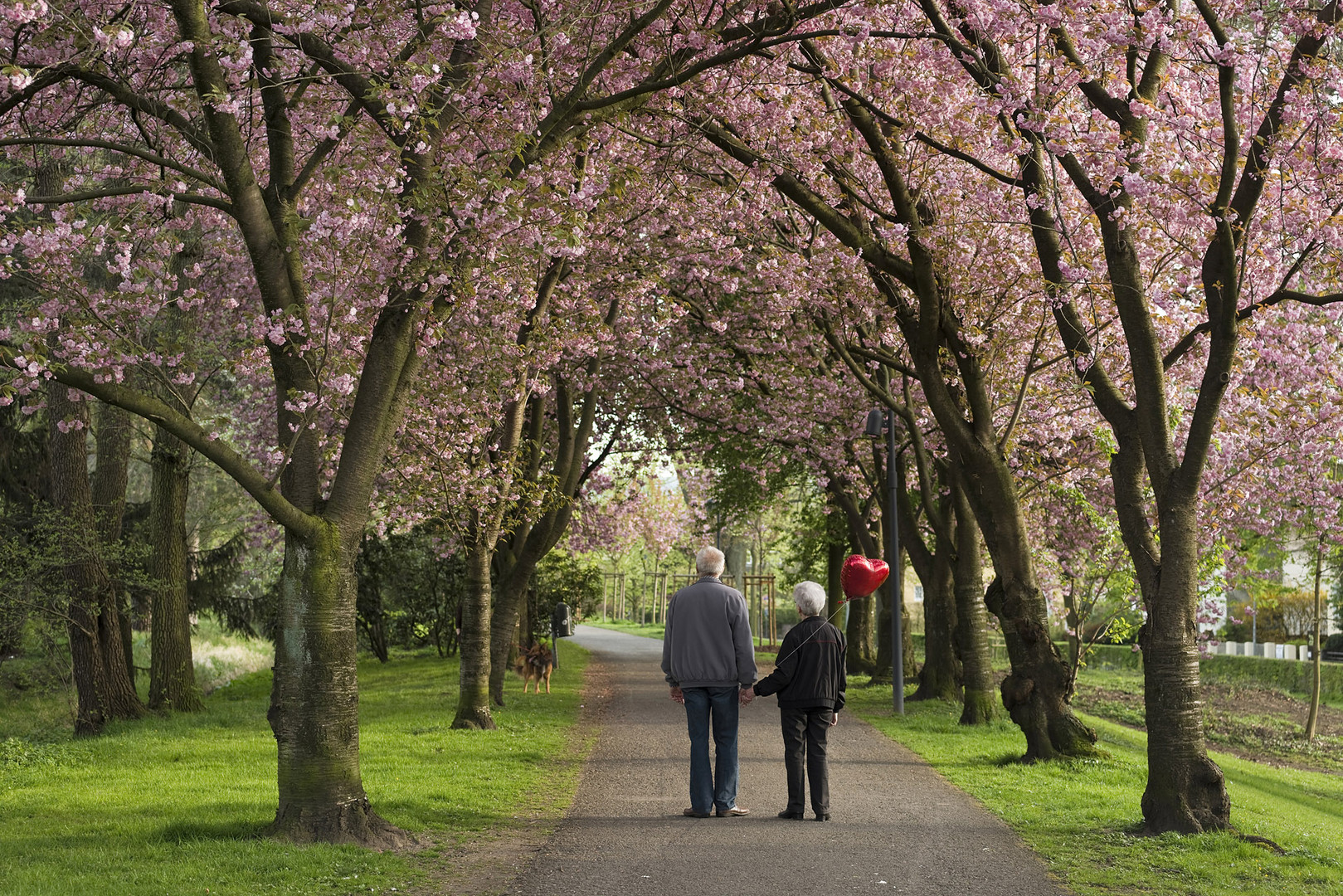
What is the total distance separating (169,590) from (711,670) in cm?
1252

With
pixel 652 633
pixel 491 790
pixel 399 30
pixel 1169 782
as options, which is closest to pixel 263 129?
pixel 399 30

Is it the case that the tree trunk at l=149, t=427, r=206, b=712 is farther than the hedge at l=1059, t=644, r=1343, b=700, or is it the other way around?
the hedge at l=1059, t=644, r=1343, b=700

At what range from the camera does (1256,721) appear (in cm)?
2322

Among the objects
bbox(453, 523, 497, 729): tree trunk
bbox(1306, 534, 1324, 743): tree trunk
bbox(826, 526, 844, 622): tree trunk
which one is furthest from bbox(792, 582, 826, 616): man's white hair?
bbox(826, 526, 844, 622): tree trunk

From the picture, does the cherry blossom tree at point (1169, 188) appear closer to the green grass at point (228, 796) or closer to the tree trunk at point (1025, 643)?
the tree trunk at point (1025, 643)

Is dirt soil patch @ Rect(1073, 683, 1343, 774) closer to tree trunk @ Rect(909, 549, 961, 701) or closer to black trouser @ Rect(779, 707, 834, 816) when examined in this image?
tree trunk @ Rect(909, 549, 961, 701)

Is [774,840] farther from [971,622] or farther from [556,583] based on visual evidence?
[556,583]

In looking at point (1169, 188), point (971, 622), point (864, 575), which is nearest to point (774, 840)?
point (864, 575)

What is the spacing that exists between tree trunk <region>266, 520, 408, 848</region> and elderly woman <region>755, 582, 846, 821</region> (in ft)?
9.25

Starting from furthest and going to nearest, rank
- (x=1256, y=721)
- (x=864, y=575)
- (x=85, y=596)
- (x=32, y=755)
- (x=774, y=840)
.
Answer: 1. (x=1256, y=721)
2. (x=85, y=596)
3. (x=32, y=755)
4. (x=864, y=575)
5. (x=774, y=840)

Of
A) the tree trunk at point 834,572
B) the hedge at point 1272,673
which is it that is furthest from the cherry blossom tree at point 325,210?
the hedge at point 1272,673

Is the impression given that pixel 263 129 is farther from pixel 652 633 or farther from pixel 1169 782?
pixel 652 633

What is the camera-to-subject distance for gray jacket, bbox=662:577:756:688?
861 cm

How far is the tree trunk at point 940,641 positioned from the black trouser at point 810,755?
1238 cm
